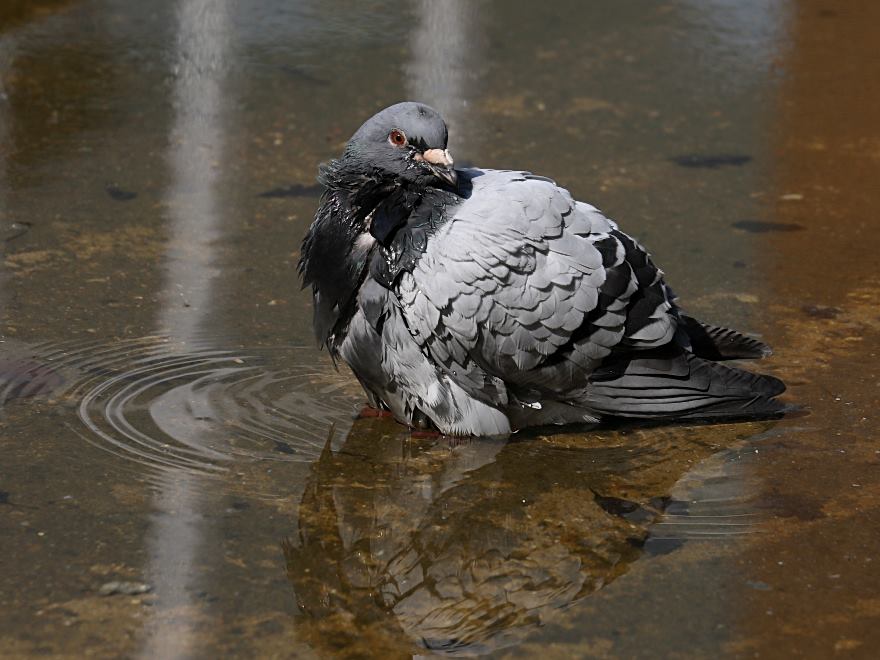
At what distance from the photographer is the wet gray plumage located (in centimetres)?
416

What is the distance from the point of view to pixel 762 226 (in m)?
5.99

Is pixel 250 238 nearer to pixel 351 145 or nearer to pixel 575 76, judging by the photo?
pixel 351 145

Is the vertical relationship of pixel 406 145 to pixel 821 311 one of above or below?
above

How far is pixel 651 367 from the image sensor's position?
4449 millimetres

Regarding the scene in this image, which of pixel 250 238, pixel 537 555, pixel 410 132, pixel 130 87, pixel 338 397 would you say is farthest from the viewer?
pixel 130 87

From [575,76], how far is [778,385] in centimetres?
357

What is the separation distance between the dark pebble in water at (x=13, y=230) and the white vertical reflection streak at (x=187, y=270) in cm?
58

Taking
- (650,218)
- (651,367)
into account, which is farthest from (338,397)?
(650,218)

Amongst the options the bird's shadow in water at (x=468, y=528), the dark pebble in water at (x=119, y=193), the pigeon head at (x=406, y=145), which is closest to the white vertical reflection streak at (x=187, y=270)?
the dark pebble in water at (x=119, y=193)

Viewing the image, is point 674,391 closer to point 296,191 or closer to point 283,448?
point 283,448

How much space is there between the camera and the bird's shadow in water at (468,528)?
3.36 meters

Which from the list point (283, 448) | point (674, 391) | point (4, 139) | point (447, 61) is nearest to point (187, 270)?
point (283, 448)

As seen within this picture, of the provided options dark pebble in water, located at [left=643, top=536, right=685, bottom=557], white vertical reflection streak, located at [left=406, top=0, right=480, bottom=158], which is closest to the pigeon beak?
dark pebble in water, located at [left=643, top=536, right=685, bottom=557]

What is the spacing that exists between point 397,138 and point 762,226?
227cm
